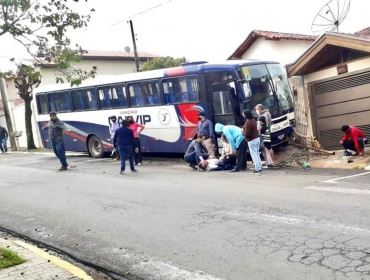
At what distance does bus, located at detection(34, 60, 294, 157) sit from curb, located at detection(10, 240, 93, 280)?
8.67m

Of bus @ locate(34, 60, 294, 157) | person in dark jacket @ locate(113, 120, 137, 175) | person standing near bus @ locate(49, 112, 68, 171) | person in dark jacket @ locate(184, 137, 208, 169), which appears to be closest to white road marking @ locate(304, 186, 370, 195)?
person in dark jacket @ locate(184, 137, 208, 169)

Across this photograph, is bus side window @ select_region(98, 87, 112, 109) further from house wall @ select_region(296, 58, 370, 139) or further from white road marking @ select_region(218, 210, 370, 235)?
white road marking @ select_region(218, 210, 370, 235)

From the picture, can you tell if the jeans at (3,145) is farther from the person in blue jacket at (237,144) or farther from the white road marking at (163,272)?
the white road marking at (163,272)

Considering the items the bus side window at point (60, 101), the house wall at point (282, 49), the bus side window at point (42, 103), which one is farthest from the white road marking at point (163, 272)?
the house wall at point (282, 49)

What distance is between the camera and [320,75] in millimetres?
15633

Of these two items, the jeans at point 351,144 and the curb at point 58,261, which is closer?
the curb at point 58,261

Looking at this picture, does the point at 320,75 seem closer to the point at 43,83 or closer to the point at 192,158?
the point at 192,158

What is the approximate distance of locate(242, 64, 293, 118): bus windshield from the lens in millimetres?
14508

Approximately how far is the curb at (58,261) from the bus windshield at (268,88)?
29.6 ft

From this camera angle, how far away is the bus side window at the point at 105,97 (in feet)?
60.0

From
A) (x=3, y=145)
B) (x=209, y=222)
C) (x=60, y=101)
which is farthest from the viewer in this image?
(x=3, y=145)

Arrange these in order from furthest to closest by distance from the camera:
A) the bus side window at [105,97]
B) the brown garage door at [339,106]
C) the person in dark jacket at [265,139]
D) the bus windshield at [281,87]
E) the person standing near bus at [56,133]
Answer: the bus side window at [105,97] → the person standing near bus at [56,133] → the bus windshield at [281,87] → the brown garage door at [339,106] → the person in dark jacket at [265,139]

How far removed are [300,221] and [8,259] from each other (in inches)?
153

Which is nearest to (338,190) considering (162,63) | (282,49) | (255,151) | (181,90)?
(255,151)
